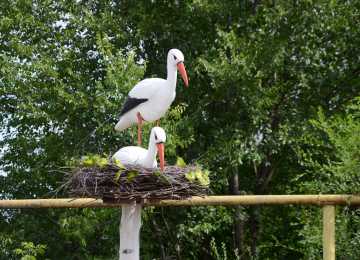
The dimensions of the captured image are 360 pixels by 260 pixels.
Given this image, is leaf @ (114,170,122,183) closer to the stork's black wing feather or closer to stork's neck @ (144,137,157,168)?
stork's neck @ (144,137,157,168)

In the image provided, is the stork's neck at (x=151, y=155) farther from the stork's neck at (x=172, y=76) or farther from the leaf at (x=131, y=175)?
the stork's neck at (x=172, y=76)

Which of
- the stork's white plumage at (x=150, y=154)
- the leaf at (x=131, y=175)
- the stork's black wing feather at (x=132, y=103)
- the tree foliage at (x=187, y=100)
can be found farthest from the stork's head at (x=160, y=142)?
the tree foliage at (x=187, y=100)

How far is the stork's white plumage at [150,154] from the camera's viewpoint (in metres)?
3.51

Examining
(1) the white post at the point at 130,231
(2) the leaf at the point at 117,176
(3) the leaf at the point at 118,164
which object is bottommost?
(1) the white post at the point at 130,231

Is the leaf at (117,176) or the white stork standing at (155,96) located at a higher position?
the white stork standing at (155,96)

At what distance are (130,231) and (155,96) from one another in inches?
28.1

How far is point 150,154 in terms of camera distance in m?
3.52

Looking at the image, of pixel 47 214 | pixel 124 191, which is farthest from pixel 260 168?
pixel 124 191

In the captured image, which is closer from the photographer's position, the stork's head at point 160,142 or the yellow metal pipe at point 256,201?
the stork's head at point 160,142

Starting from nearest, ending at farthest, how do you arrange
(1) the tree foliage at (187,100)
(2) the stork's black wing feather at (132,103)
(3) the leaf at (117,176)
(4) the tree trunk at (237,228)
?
(3) the leaf at (117,176) → (2) the stork's black wing feather at (132,103) → (1) the tree foliage at (187,100) → (4) the tree trunk at (237,228)

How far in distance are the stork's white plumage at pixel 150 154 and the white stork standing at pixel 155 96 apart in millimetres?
292

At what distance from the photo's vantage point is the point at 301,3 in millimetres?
8461

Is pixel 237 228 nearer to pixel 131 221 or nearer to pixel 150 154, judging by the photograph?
pixel 131 221

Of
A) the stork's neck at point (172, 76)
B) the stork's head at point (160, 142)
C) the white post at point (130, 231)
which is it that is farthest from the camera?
the stork's neck at point (172, 76)
